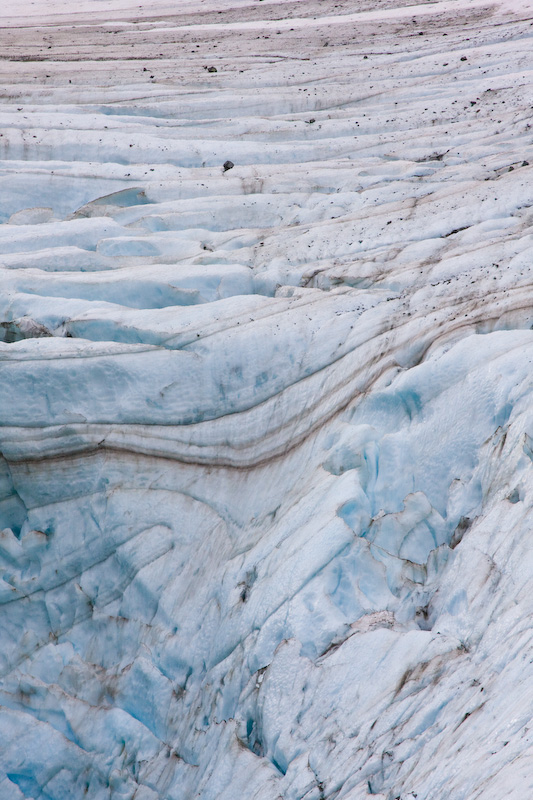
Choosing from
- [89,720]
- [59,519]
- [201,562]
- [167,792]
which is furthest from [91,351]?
[167,792]

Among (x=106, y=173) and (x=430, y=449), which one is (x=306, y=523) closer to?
(x=430, y=449)

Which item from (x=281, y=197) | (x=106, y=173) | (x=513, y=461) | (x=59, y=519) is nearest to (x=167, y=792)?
(x=59, y=519)

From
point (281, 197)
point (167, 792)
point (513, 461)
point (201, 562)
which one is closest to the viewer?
point (513, 461)

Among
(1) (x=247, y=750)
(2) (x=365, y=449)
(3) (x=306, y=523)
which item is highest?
(2) (x=365, y=449)

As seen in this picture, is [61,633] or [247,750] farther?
[61,633]

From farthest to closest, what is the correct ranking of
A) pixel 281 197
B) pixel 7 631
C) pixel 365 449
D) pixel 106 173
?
1. pixel 106 173
2. pixel 281 197
3. pixel 7 631
4. pixel 365 449

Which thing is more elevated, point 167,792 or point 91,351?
point 91,351
